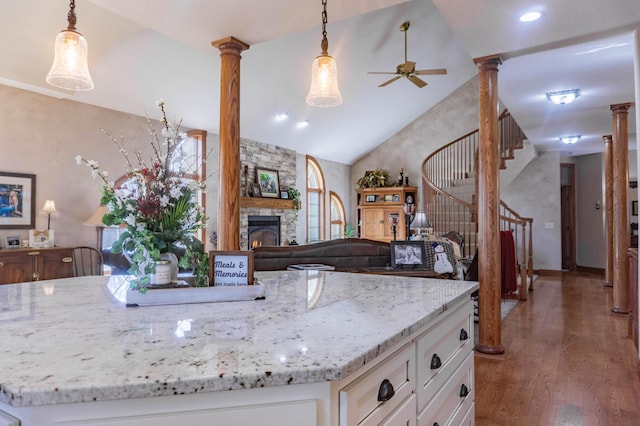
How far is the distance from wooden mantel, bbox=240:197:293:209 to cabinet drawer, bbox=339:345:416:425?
632cm

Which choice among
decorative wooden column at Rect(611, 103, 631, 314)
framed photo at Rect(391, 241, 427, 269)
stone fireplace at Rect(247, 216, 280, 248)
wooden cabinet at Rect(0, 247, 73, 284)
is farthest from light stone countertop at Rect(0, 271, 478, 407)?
stone fireplace at Rect(247, 216, 280, 248)

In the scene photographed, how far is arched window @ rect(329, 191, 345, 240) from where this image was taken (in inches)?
413

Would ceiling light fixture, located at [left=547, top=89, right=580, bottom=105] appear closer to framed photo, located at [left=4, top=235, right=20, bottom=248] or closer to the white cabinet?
the white cabinet

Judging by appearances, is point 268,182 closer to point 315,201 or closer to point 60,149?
point 315,201

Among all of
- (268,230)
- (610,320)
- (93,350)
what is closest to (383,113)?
(268,230)

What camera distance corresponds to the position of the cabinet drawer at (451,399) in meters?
1.35

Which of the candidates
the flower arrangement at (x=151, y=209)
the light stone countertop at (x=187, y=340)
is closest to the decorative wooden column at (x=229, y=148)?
the light stone countertop at (x=187, y=340)

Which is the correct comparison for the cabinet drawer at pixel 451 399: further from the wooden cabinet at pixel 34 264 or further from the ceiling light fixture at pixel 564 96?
the wooden cabinet at pixel 34 264

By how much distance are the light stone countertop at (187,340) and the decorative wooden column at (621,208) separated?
497 centimetres

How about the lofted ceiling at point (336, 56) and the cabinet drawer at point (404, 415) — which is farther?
the lofted ceiling at point (336, 56)

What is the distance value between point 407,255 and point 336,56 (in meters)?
4.52

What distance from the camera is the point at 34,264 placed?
461 cm

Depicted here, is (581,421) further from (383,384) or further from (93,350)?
(93,350)

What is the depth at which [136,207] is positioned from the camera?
54.6 inches
